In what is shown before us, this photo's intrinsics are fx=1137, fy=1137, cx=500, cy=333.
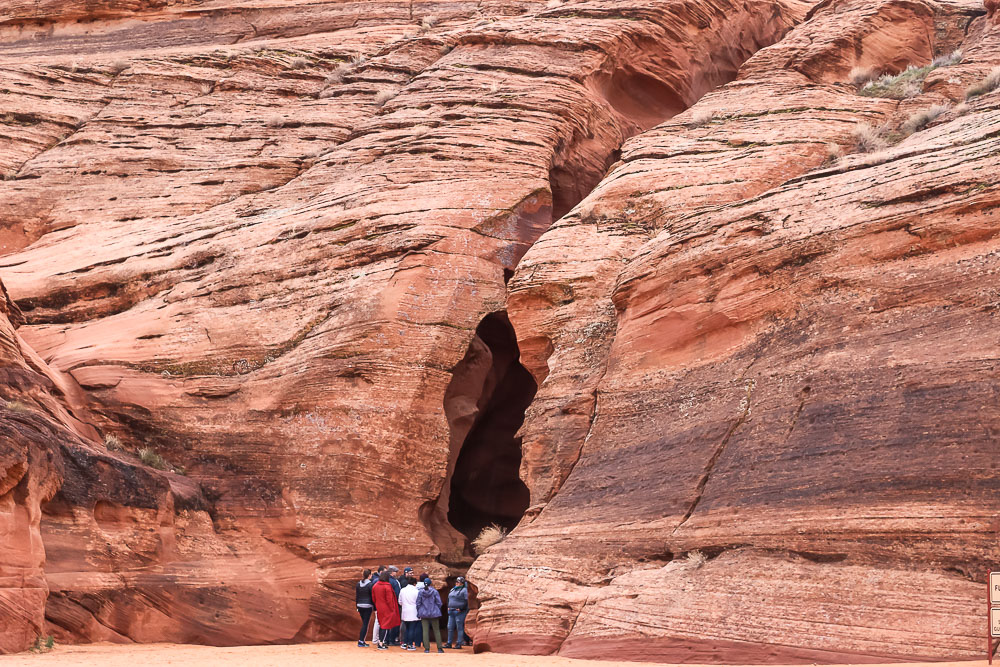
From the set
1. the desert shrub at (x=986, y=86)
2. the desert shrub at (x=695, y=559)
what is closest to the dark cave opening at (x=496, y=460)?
the desert shrub at (x=986, y=86)

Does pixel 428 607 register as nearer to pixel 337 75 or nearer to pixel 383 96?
pixel 383 96

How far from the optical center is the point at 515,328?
20.6m

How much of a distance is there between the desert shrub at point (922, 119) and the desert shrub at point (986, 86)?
0.46 metres

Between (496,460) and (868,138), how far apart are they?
1072 cm

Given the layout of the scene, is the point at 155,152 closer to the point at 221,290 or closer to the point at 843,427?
the point at 221,290

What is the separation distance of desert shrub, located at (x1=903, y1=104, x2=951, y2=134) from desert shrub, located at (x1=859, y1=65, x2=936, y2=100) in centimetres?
288

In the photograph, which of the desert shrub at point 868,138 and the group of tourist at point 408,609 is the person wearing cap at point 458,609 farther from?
the desert shrub at point 868,138

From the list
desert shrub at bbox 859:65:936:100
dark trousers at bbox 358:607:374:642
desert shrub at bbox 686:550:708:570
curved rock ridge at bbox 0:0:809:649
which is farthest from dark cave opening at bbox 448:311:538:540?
desert shrub at bbox 686:550:708:570

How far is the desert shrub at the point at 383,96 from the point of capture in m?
28.3

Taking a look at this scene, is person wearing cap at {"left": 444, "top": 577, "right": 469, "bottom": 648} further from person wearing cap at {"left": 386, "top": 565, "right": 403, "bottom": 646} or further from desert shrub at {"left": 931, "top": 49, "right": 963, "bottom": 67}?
desert shrub at {"left": 931, "top": 49, "right": 963, "bottom": 67}

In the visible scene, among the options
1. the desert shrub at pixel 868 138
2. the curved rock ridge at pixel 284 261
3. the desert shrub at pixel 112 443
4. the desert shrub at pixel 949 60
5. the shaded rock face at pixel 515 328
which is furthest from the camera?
the desert shrub at pixel 949 60

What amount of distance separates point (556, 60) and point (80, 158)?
11884mm

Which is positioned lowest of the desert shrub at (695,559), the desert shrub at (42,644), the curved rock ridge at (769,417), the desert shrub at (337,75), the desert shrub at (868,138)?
the desert shrub at (42,644)

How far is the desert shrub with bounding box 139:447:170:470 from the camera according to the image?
20.3 m
